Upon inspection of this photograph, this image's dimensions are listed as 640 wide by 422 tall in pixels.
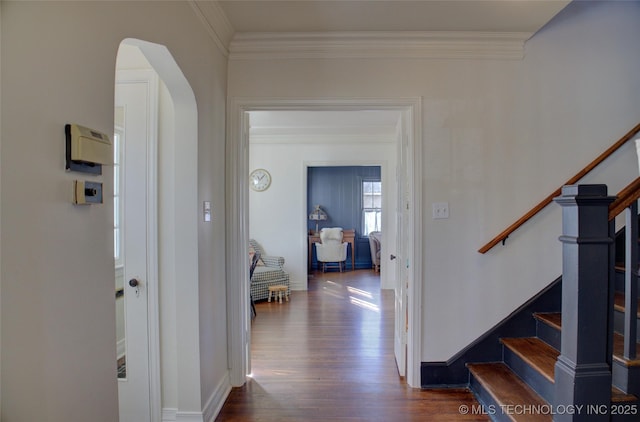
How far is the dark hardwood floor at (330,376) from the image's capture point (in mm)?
2191

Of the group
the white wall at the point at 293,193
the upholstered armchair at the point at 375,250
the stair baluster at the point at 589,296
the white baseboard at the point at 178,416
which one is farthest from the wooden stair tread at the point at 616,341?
the upholstered armchair at the point at 375,250

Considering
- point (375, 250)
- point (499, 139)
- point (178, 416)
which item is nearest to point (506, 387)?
point (499, 139)

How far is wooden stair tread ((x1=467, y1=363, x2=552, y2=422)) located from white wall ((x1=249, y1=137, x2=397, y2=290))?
306cm

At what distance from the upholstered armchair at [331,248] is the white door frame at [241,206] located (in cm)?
460

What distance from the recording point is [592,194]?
142 cm

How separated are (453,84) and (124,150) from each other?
233 cm

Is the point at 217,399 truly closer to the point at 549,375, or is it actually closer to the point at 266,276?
the point at 549,375

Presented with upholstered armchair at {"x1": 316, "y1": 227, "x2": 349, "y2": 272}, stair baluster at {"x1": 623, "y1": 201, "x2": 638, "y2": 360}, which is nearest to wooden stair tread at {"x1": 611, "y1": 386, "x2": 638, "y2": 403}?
stair baluster at {"x1": 623, "y1": 201, "x2": 638, "y2": 360}

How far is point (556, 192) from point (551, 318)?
0.92m

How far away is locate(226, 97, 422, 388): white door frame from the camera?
244 centimetres

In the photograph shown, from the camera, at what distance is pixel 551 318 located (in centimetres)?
234

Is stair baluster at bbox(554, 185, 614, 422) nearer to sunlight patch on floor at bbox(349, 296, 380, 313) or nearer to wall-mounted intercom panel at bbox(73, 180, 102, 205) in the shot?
wall-mounted intercom panel at bbox(73, 180, 102, 205)

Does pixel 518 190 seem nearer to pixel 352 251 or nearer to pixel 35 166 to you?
pixel 35 166

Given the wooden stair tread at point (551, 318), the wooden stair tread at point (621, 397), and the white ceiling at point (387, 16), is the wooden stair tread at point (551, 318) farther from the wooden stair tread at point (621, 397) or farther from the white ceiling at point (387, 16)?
the white ceiling at point (387, 16)
